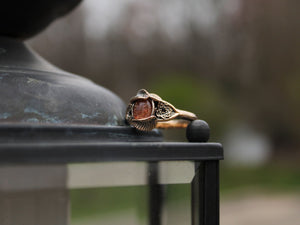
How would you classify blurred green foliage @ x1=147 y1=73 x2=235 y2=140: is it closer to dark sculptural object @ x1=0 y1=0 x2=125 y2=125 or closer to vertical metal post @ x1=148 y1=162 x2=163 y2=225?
dark sculptural object @ x1=0 y1=0 x2=125 y2=125

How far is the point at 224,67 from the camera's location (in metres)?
10.2

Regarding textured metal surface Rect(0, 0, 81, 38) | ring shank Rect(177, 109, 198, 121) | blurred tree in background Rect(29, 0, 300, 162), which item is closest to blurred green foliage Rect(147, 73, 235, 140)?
→ blurred tree in background Rect(29, 0, 300, 162)

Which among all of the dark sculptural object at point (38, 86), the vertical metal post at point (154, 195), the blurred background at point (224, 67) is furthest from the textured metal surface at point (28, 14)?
the blurred background at point (224, 67)

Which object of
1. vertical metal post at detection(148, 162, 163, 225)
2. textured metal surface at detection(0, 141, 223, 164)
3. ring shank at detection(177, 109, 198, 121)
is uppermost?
ring shank at detection(177, 109, 198, 121)

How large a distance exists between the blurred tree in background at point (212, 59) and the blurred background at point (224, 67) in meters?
0.02

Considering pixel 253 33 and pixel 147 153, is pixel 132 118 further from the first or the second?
pixel 253 33

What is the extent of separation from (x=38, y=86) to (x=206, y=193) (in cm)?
33

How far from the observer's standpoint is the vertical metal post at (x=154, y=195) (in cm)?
69

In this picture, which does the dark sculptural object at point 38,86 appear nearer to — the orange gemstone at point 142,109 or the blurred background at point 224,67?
the orange gemstone at point 142,109

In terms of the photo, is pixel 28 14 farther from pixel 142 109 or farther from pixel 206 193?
pixel 206 193

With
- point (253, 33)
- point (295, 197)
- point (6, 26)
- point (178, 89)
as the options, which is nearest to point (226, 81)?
point (253, 33)

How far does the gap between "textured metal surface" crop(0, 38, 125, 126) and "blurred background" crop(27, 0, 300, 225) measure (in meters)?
5.80

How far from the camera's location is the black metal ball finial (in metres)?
0.73

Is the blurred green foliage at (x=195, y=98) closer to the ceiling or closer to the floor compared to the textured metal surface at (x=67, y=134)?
closer to the ceiling
